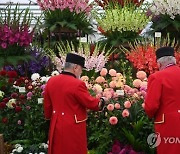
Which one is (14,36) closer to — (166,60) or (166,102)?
(166,60)

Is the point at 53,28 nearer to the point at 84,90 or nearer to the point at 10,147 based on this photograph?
the point at 10,147

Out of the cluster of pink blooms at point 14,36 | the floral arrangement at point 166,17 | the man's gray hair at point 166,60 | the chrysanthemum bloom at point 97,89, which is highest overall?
the floral arrangement at point 166,17

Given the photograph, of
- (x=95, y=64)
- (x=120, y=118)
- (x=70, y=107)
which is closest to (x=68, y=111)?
(x=70, y=107)

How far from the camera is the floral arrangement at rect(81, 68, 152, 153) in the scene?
15.4ft

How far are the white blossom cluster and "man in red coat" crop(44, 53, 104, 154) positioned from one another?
279cm

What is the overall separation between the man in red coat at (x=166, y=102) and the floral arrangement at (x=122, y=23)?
2.64 metres

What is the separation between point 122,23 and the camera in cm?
668

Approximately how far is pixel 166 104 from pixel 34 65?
3.18m

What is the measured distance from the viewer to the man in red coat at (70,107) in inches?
165

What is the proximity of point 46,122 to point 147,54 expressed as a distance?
5.09ft

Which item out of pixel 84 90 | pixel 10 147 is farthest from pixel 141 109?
pixel 10 147

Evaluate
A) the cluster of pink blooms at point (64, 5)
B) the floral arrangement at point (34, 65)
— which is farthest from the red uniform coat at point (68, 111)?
the cluster of pink blooms at point (64, 5)

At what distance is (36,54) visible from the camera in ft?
22.6

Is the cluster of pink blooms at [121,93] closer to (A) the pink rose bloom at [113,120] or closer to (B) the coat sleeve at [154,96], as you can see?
A: (A) the pink rose bloom at [113,120]
